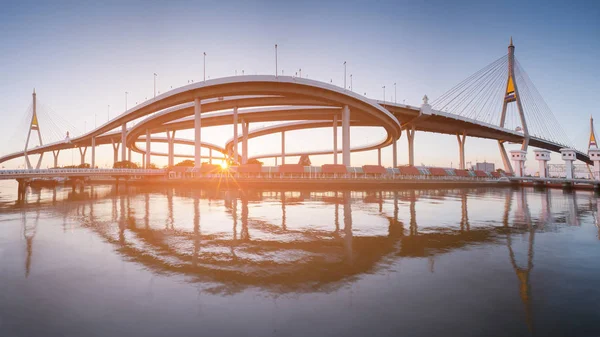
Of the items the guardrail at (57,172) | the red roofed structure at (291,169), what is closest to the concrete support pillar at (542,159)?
the red roofed structure at (291,169)

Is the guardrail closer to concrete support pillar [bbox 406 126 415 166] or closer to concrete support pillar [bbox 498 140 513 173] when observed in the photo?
concrete support pillar [bbox 406 126 415 166]

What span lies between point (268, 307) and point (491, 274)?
514 centimetres

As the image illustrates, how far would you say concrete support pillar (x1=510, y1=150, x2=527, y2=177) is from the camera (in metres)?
62.2

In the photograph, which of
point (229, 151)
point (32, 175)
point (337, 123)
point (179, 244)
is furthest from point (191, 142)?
point (179, 244)

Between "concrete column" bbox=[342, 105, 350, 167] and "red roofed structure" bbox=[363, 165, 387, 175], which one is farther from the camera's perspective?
"concrete column" bbox=[342, 105, 350, 167]

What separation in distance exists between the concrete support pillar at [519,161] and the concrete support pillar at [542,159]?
3.73m

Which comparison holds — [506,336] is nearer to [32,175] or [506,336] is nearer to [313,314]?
[313,314]

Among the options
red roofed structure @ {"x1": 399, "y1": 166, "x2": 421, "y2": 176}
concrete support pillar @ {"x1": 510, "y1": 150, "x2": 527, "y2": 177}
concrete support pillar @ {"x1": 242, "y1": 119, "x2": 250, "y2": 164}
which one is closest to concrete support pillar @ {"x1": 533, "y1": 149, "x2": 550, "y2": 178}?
concrete support pillar @ {"x1": 510, "y1": 150, "x2": 527, "y2": 177}

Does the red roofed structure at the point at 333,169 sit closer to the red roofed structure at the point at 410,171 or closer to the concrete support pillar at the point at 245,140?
the red roofed structure at the point at 410,171

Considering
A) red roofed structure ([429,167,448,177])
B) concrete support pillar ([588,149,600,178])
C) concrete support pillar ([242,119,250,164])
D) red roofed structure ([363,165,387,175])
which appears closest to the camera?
red roofed structure ([363,165,387,175])

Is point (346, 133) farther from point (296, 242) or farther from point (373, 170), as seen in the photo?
point (296, 242)

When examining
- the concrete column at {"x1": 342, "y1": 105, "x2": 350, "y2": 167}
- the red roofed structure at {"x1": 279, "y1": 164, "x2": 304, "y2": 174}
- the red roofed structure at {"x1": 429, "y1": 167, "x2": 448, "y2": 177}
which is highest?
the concrete column at {"x1": 342, "y1": 105, "x2": 350, "y2": 167}

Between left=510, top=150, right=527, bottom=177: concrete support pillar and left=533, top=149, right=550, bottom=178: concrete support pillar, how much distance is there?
12.2ft

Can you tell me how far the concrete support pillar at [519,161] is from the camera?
2448 inches
